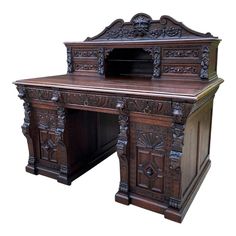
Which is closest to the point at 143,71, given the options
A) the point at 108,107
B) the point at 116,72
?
the point at 116,72

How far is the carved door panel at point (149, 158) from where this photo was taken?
210cm

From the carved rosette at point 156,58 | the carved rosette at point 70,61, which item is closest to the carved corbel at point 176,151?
the carved rosette at point 156,58

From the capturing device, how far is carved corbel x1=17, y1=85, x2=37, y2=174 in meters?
2.68

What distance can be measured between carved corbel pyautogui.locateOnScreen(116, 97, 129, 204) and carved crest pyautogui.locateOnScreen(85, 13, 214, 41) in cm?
→ 92

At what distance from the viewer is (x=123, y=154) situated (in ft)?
7.35

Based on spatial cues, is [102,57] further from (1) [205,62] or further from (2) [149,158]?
(2) [149,158]

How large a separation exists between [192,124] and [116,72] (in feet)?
4.10

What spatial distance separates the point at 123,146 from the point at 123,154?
0.25ft

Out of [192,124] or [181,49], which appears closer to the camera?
[192,124]

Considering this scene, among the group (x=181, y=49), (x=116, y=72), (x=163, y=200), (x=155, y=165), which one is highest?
(x=181, y=49)

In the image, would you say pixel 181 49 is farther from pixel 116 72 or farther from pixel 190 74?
pixel 116 72

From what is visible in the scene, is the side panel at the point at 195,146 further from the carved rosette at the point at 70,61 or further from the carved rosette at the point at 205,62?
the carved rosette at the point at 70,61

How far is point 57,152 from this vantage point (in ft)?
8.98

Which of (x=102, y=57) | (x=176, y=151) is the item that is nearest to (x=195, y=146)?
(x=176, y=151)
